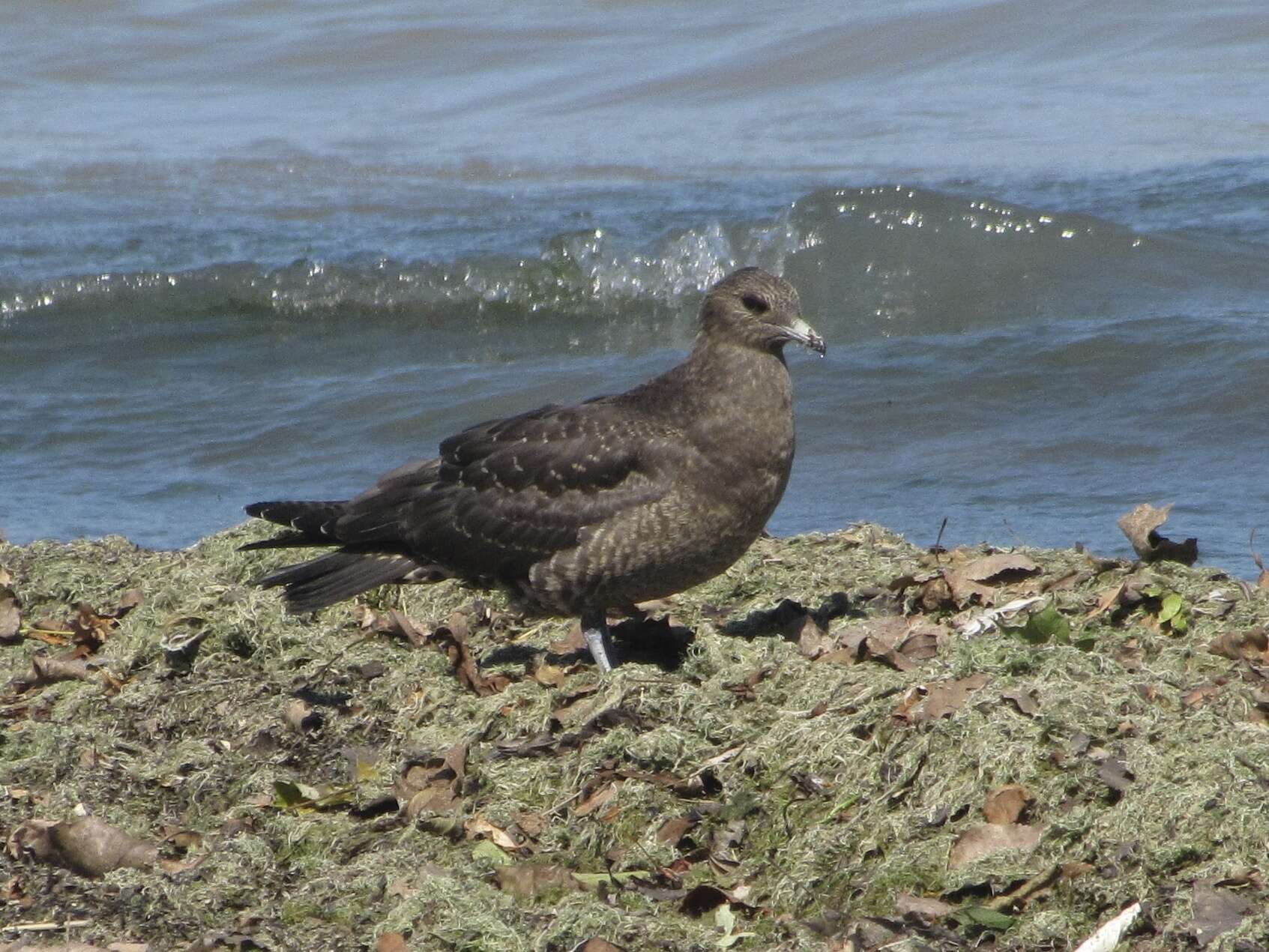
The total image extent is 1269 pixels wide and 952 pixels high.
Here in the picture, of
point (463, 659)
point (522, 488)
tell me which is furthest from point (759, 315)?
point (463, 659)

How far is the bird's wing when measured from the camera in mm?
5246

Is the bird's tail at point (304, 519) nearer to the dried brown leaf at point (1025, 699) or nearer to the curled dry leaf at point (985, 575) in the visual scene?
the curled dry leaf at point (985, 575)

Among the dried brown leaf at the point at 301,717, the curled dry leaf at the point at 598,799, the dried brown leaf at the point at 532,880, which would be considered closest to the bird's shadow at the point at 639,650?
the dried brown leaf at the point at 301,717

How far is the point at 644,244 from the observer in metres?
13.3

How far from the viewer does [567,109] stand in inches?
771

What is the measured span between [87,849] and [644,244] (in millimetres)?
9691

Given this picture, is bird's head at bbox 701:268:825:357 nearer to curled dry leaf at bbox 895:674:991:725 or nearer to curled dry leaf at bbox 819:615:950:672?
curled dry leaf at bbox 819:615:950:672

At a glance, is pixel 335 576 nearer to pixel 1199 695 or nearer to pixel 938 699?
pixel 938 699

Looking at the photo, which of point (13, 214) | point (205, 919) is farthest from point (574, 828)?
point (13, 214)

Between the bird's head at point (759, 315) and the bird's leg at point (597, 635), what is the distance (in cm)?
98

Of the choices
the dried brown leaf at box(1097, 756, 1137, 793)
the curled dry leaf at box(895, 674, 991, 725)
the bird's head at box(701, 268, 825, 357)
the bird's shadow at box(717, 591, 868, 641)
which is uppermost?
A: the bird's head at box(701, 268, 825, 357)

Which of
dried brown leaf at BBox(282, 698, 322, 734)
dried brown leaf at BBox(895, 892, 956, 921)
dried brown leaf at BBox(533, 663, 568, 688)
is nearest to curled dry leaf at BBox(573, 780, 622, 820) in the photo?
dried brown leaf at BBox(895, 892, 956, 921)

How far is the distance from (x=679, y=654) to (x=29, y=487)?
4.91 meters

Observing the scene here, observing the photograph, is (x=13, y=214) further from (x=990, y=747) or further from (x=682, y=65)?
(x=990, y=747)
